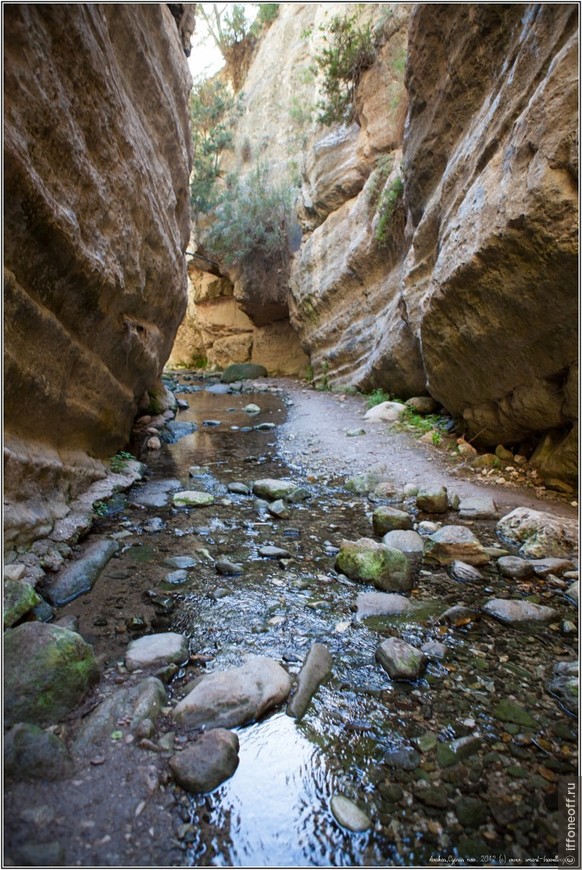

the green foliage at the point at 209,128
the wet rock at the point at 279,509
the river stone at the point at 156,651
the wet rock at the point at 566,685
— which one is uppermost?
the green foliage at the point at 209,128

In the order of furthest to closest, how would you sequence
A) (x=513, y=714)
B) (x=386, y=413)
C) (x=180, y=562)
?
1. (x=386, y=413)
2. (x=180, y=562)
3. (x=513, y=714)

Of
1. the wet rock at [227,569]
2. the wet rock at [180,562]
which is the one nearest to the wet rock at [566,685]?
the wet rock at [227,569]

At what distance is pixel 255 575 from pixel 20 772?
5.62 ft

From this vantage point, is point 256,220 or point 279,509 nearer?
point 279,509

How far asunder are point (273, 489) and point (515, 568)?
2.47 meters

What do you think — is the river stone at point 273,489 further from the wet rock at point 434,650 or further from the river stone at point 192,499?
the wet rock at point 434,650

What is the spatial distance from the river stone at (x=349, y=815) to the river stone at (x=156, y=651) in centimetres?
95

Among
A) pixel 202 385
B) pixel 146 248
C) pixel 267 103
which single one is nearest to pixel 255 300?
pixel 202 385

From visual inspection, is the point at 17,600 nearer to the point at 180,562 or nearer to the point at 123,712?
the point at 123,712

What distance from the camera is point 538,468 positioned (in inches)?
177

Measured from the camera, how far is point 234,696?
177 centimetres

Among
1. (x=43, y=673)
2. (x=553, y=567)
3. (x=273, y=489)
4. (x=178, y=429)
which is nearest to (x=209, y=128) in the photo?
(x=178, y=429)

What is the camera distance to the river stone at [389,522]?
3684mm

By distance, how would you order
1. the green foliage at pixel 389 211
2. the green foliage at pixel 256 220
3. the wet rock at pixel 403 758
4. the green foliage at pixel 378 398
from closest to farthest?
the wet rock at pixel 403 758 < the green foliage at pixel 378 398 < the green foliage at pixel 389 211 < the green foliage at pixel 256 220
